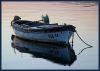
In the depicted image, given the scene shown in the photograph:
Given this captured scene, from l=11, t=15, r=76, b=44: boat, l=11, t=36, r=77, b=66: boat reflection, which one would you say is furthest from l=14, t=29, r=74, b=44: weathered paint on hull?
l=11, t=36, r=77, b=66: boat reflection

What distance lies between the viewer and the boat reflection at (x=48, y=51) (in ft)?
54.1

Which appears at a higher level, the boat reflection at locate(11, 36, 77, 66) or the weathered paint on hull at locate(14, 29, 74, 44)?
the weathered paint on hull at locate(14, 29, 74, 44)

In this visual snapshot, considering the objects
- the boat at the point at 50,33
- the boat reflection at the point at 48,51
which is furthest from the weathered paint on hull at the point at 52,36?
the boat reflection at the point at 48,51

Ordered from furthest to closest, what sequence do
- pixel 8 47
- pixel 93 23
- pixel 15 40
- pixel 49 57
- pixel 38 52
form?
pixel 93 23 → pixel 15 40 → pixel 8 47 → pixel 38 52 → pixel 49 57

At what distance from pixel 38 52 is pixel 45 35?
2014 mm

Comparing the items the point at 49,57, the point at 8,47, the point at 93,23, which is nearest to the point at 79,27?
the point at 93,23

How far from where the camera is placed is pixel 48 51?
59.3 feet

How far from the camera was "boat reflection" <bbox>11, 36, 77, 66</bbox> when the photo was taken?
16.5 metres

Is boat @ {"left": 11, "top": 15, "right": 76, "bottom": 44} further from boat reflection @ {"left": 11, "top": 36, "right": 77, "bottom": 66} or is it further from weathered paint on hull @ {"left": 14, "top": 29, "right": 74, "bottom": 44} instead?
boat reflection @ {"left": 11, "top": 36, "right": 77, "bottom": 66}

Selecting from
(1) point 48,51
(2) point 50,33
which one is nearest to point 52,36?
(2) point 50,33

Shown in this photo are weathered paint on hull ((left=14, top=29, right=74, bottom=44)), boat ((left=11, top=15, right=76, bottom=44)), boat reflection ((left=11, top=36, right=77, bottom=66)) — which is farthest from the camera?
weathered paint on hull ((left=14, top=29, right=74, bottom=44))

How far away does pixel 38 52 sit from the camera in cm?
1786

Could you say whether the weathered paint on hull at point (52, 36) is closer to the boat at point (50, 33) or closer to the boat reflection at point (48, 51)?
the boat at point (50, 33)

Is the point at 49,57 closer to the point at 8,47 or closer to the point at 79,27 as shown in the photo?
the point at 8,47
